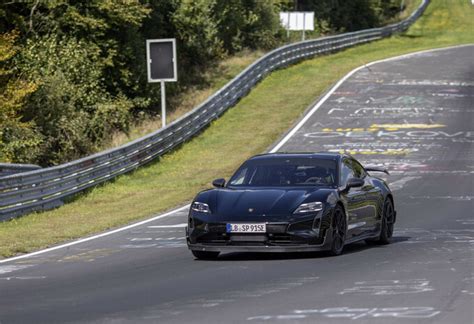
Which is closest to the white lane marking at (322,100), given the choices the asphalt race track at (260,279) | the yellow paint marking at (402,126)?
the yellow paint marking at (402,126)

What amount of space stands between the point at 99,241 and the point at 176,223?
2939 mm

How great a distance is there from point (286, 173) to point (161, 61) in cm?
1961

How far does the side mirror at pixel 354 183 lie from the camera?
49.8ft

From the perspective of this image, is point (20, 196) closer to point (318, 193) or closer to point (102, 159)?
point (102, 159)

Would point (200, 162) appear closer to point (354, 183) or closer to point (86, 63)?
point (86, 63)

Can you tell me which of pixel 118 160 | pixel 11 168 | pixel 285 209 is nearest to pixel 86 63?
pixel 118 160

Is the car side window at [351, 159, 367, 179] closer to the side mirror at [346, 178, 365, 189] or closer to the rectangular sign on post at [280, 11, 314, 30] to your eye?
the side mirror at [346, 178, 365, 189]

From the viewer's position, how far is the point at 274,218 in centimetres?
1423

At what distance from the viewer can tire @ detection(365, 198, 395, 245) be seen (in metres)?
16.5

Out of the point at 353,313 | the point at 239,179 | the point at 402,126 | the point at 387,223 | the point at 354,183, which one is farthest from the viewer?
the point at 402,126

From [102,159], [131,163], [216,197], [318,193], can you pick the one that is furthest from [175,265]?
[131,163]

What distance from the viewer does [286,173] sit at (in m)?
15.6

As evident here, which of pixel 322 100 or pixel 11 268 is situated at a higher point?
pixel 11 268

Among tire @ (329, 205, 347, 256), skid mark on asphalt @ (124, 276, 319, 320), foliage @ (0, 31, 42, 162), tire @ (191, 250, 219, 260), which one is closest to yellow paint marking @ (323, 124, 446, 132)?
foliage @ (0, 31, 42, 162)
